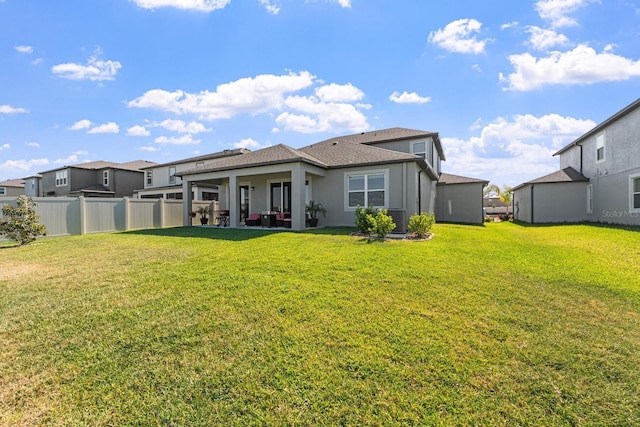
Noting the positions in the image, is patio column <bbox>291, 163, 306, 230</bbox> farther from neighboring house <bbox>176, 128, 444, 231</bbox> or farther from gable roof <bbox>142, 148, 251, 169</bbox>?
gable roof <bbox>142, 148, 251, 169</bbox>

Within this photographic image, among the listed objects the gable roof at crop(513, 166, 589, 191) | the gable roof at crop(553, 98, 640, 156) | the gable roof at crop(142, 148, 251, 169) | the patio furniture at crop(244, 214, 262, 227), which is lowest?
the patio furniture at crop(244, 214, 262, 227)

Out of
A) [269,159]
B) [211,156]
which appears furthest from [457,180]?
[211,156]

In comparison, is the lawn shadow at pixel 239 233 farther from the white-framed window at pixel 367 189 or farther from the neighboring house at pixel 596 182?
the neighboring house at pixel 596 182

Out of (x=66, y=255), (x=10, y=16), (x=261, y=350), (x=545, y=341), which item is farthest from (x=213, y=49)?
(x=545, y=341)

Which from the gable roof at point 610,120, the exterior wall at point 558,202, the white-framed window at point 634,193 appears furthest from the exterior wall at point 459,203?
the white-framed window at point 634,193

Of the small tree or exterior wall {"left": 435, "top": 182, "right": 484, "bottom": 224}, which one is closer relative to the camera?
the small tree

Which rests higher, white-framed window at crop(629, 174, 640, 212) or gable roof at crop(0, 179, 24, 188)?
gable roof at crop(0, 179, 24, 188)

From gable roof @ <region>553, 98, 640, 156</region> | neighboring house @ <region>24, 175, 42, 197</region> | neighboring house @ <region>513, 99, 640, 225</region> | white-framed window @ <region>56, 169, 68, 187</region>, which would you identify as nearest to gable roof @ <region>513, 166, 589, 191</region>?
neighboring house @ <region>513, 99, 640, 225</region>

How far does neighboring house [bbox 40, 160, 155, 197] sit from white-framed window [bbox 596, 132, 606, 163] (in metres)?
39.1

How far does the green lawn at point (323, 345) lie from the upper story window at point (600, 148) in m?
14.8

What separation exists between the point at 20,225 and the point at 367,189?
12.8 metres

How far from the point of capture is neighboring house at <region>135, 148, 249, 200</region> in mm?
27031

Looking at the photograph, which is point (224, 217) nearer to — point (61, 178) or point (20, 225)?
point (20, 225)

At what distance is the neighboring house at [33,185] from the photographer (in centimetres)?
3775
